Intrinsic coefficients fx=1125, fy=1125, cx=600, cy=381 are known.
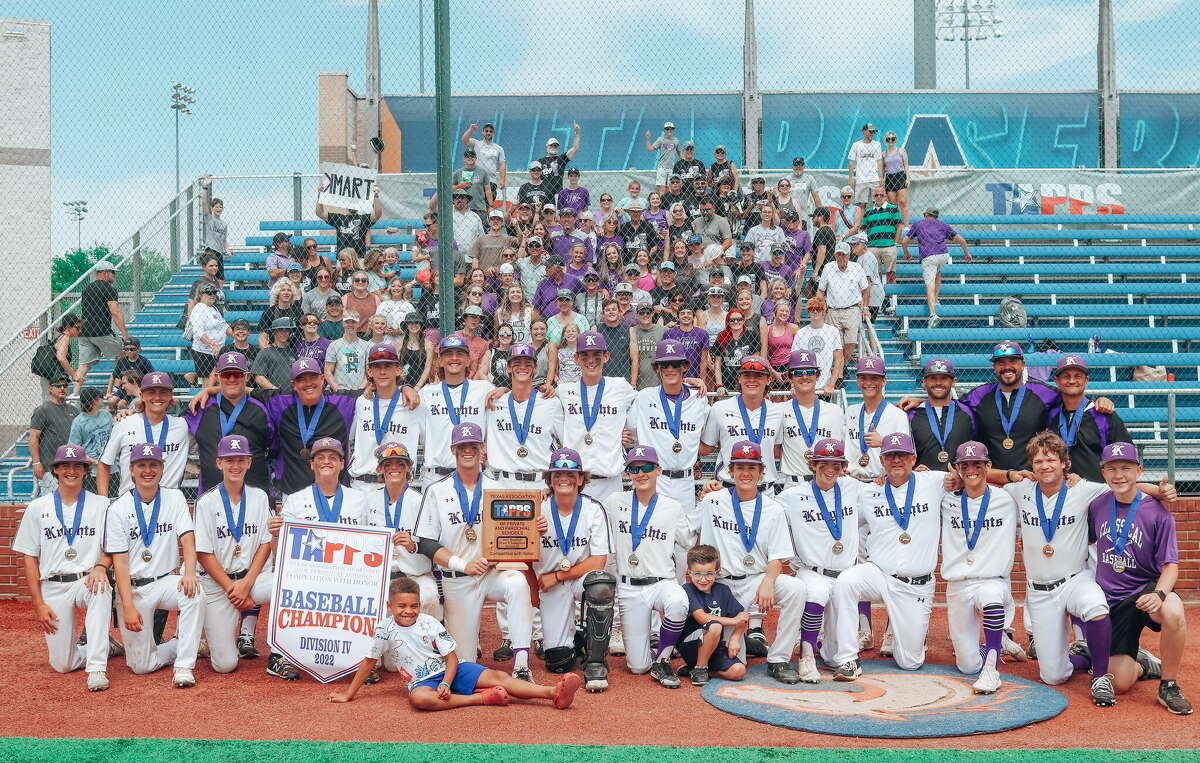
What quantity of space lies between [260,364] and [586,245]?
4.51 meters

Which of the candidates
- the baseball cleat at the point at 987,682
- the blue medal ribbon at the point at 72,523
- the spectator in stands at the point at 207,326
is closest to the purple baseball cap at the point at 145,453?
the blue medal ribbon at the point at 72,523

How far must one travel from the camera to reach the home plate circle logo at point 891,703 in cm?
617

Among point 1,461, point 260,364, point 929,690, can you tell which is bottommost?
point 929,690

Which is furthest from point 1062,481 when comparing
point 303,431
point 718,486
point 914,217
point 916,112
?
point 916,112

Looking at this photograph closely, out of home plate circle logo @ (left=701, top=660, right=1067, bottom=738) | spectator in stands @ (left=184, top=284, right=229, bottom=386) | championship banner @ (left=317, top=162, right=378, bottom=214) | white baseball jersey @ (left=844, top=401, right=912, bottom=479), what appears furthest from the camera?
spectator in stands @ (left=184, top=284, right=229, bottom=386)

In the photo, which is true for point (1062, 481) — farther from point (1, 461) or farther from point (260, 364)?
point (1, 461)

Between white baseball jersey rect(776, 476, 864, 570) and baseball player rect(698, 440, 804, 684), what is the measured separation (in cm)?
12

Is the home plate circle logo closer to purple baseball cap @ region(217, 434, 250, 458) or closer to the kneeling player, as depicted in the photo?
the kneeling player

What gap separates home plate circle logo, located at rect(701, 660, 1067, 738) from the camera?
6.17 metres

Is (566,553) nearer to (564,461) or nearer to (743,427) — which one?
(564,461)

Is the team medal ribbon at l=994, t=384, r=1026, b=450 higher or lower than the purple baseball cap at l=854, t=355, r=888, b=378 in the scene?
lower

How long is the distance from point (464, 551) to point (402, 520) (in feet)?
1.60

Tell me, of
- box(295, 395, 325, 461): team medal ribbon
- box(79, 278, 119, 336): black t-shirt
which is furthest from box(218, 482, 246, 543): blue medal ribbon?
box(79, 278, 119, 336): black t-shirt

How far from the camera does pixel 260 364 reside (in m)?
9.96
